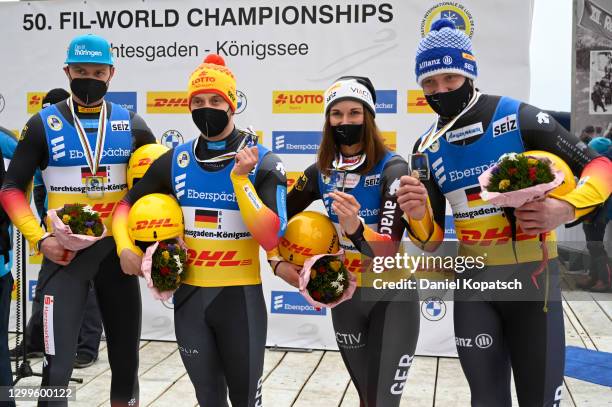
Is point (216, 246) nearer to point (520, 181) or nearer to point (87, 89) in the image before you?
point (87, 89)

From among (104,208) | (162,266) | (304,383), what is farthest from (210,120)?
(304,383)

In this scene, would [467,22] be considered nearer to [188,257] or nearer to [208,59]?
[208,59]

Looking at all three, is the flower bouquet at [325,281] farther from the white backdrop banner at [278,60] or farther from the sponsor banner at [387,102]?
the sponsor banner at [387,102]

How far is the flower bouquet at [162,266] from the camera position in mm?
3662

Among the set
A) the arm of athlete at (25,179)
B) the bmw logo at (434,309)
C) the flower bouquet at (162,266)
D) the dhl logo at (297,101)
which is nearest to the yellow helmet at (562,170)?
the flower bouquet at (162,266)

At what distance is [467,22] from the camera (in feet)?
21.8

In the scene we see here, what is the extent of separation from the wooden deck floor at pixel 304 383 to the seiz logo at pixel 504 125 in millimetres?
2876

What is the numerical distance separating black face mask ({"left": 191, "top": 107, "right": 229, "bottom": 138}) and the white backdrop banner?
315 cm

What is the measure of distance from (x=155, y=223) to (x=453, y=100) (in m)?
1.69

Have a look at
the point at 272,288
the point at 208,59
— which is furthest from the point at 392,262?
the point at 272,288

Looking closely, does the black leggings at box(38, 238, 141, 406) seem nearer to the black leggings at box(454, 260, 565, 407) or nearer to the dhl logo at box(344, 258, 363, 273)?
the dhl logo at box(344, 258, 363, 273)

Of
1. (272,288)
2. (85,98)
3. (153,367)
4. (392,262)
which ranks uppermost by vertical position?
(85,98)

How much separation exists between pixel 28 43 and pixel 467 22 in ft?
15.0

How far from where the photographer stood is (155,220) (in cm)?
374
